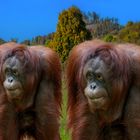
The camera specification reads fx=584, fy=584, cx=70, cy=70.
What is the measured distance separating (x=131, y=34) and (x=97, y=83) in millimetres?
13542

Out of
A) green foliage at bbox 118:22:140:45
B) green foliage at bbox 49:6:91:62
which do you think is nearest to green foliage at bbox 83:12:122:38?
green foliage at bbox 118:22:140:45

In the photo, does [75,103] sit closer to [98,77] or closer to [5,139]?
[98,77]

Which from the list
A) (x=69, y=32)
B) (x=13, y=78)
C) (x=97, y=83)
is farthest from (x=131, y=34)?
(x=97, y=83)

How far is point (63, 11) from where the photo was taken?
14328mm

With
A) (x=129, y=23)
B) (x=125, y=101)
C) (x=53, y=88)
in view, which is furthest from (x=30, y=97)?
(x=129, y=23)

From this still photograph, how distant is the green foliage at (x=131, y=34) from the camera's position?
1773 centimetres

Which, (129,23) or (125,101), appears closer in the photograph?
(125,101)

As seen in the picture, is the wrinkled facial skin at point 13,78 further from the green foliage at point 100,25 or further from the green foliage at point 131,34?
the green foliage at point 100,25

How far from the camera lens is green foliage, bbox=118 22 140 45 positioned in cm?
1773

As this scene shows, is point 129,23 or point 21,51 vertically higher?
point 129,23

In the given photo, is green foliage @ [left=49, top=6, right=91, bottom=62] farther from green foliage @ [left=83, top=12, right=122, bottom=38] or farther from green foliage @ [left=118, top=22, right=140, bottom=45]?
green foliage @ [left=83, top=12, right=122, bottom=38]

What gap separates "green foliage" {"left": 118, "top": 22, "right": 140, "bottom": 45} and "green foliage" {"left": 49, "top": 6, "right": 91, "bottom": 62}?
2.85 m

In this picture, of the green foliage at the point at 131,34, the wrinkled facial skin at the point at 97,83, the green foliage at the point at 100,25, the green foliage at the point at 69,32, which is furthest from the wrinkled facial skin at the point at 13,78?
the green foliage at the point at 100,25

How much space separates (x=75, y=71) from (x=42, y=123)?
2.36ft
